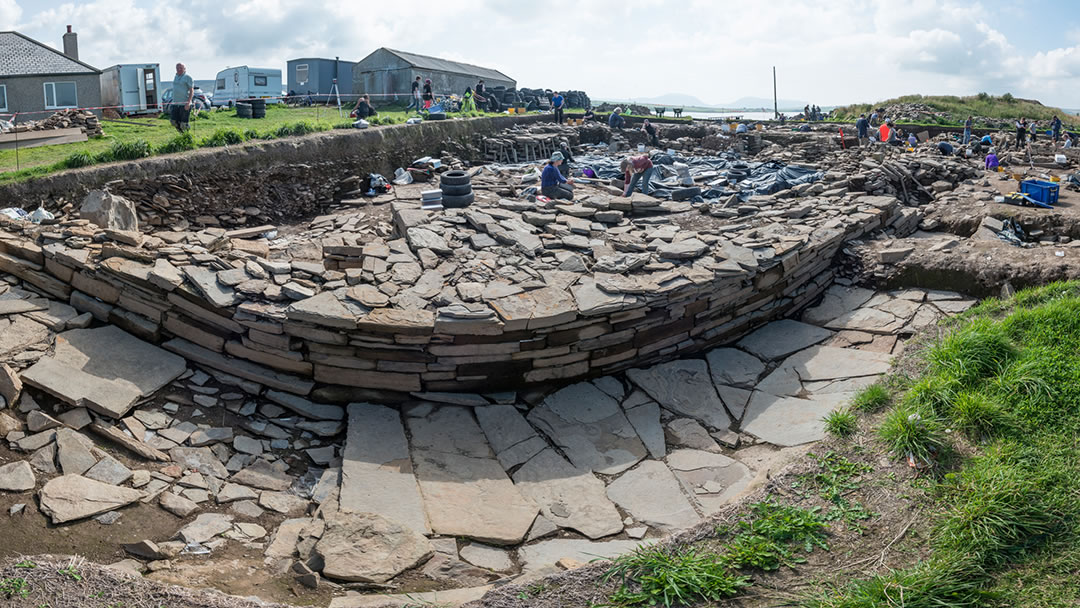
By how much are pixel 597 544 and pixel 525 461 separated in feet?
3.78

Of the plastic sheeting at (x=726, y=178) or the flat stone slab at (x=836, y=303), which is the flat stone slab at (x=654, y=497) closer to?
the flat stone slab at (x=836, y=303)

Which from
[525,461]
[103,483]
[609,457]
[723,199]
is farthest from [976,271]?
[103,483]

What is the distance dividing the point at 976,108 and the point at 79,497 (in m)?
39.7

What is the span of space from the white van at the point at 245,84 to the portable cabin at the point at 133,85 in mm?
5383

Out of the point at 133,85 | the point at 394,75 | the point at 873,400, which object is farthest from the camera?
the point at 394,75

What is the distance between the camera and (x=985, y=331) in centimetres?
499

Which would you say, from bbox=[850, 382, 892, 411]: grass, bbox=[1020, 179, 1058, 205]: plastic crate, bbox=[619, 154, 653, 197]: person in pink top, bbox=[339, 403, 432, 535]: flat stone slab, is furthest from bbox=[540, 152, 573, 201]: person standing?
bbox=[1020, 179, 1058, 205]: plastic crate

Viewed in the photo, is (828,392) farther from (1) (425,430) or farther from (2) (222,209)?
(2) (222,209)

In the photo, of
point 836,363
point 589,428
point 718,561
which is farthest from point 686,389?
point 718,561

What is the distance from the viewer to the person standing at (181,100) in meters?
13.3

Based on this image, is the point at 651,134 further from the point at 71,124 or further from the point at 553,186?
the point at 71,124

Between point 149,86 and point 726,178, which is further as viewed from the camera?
point 149,86

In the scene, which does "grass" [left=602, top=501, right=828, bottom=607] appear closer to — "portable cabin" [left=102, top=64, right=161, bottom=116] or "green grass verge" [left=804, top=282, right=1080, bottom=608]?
"green grass verge" [left=804, top=282, right=1080, bottom=608]

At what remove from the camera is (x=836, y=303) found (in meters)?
8.01
